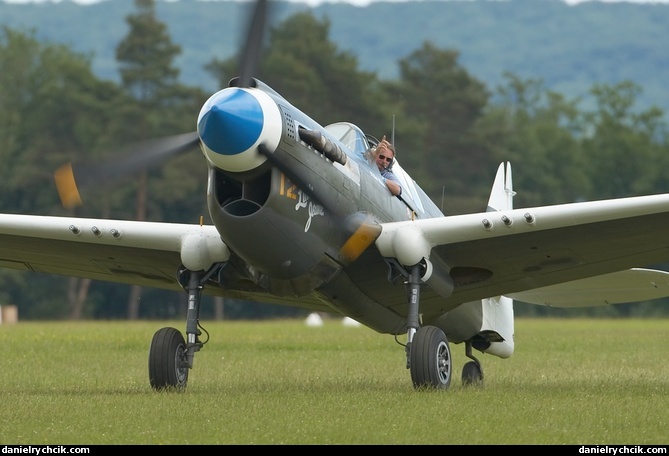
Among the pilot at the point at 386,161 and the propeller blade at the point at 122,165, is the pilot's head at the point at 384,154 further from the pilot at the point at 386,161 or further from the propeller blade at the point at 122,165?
the propeller blade at the point at 122,165

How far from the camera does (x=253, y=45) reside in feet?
40.7

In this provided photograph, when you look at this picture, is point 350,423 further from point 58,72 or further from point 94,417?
point 58,72

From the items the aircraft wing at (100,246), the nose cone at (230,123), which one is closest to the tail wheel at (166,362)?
the aircraft wing at (100,246)

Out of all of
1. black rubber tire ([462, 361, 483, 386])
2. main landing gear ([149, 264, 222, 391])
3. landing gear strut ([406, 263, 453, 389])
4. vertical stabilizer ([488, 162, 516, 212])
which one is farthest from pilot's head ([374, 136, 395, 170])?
vertical stabilizer ([488, 162, 516, 212])

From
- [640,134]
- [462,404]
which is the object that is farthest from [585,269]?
[640,134]

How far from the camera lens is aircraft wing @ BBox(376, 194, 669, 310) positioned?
1310 centimetres

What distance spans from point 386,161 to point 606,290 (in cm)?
363

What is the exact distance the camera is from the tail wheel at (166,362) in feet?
42.8

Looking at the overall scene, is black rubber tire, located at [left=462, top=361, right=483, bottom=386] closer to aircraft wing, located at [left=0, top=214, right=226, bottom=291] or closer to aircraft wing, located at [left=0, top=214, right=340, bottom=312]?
aircraft wing, located at [left=0, top=214, right=340, bottom=312]

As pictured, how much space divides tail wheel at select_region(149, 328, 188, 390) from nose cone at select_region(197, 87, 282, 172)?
2.37 metres

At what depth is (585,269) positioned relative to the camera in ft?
47.6

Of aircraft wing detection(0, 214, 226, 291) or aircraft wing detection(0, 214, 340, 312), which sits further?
aircraft wing detection(0, 214, 226, 291)

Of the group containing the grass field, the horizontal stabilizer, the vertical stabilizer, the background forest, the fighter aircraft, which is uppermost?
the background forest

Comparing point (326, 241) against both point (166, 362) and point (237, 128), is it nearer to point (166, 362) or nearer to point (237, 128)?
point (237, 128)
